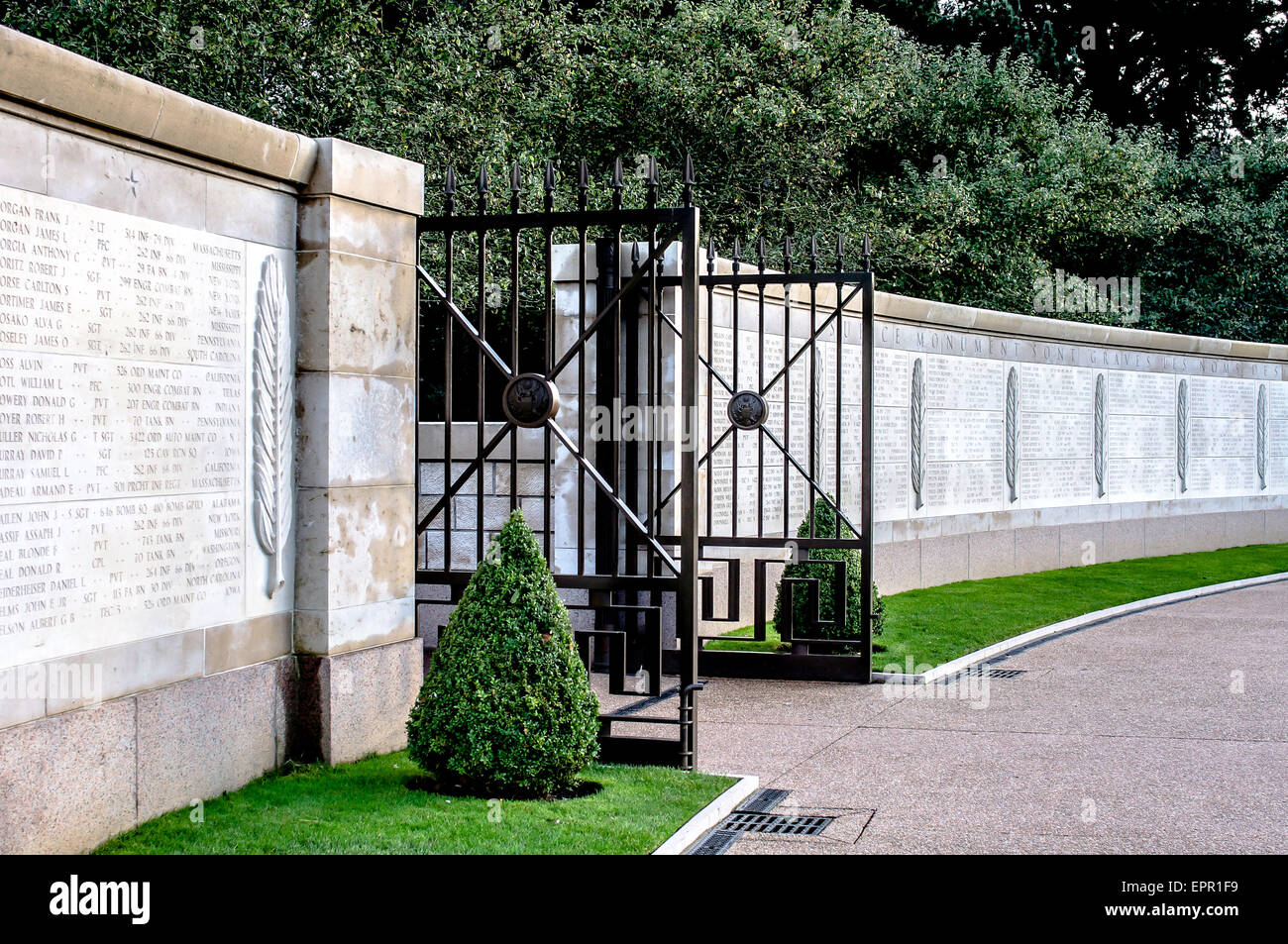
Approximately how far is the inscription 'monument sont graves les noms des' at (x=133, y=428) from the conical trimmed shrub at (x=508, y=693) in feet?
3.30

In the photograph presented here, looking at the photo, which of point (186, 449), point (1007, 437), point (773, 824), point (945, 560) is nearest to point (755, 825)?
point (773, 824)

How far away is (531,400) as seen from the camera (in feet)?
22.6

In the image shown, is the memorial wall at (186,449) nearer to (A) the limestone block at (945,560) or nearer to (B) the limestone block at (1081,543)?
(A) the limestone block at (945,560)

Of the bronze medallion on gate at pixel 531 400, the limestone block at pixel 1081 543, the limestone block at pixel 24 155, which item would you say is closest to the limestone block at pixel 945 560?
the limestone block at pixel 1081 543

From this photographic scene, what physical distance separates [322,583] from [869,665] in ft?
15.3

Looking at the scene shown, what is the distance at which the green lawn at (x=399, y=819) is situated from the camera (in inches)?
202

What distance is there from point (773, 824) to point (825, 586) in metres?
4.76

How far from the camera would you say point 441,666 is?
605cm

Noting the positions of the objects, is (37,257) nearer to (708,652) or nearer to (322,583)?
(322,583)

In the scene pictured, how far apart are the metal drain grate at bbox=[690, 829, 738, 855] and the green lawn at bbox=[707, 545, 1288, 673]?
14.9 ft

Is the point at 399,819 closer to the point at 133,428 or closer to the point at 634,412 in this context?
the point at 133,428

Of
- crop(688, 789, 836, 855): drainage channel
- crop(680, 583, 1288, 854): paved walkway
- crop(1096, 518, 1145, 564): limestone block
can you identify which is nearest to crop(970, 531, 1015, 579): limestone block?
crop(1096, 518, 1145, 564): limestone block

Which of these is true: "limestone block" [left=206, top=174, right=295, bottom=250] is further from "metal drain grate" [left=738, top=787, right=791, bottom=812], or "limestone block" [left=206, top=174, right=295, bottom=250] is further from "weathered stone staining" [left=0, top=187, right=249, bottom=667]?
"metal drain grate" [left=738, top=787, right=791, bottom=812]

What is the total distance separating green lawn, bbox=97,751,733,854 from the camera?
5133 mm
